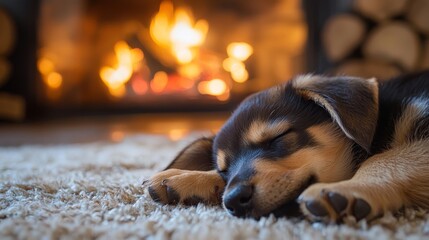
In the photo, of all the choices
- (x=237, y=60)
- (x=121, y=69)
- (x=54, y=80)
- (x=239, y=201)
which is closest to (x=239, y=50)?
(x=237, y=60)

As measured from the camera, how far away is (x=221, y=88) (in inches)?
172

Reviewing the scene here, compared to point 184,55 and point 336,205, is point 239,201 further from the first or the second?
point 184,55

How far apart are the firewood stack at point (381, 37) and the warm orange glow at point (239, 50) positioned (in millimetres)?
786

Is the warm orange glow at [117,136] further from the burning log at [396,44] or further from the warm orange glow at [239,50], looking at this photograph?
the burning log at [396,44]

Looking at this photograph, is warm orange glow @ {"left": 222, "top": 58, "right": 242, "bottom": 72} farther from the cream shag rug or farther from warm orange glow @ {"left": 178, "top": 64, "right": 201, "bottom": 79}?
the cream shag rug

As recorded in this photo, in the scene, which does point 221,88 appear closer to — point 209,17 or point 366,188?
point 209,17

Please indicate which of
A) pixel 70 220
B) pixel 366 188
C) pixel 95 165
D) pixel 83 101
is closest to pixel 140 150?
pixel 95 165

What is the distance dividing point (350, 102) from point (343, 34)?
2.52 meters

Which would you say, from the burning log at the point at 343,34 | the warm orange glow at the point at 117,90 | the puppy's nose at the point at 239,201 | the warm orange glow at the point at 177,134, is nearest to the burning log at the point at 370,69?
the burning log at the point at 343,34

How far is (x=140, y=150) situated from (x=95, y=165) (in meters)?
0.64

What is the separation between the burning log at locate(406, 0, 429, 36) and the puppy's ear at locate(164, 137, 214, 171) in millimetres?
2485

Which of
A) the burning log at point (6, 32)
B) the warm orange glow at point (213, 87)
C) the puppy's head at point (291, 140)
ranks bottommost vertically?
the warm orange glow at point (213, 87)

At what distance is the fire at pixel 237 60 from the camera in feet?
14.0

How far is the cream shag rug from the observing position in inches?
35.4
